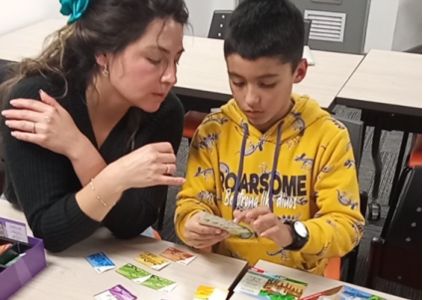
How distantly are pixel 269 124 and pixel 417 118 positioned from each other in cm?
113

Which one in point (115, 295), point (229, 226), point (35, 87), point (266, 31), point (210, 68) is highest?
point (266, 31)

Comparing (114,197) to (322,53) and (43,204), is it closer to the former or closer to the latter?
(43,204)

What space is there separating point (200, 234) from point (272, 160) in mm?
274

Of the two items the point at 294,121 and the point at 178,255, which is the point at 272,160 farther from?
the point at 178,255

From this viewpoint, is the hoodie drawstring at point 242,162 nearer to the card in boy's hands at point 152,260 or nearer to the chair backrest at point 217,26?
the card in boy's hands at point 152,260

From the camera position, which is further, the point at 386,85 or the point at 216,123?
the point at 386,85

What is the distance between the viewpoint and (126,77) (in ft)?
4.07

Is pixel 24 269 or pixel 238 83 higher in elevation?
pixel 238 83

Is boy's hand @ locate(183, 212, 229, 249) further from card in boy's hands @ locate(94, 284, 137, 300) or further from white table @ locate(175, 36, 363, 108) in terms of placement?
white table @ locate(175, 36, 363, 108)

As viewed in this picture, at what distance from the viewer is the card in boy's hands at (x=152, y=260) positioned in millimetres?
1160

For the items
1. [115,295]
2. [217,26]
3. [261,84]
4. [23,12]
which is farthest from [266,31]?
[23,12]

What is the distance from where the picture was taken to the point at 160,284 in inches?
43.3

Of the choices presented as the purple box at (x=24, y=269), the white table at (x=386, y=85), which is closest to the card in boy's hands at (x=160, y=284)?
the purple box at (x=24, y=269)

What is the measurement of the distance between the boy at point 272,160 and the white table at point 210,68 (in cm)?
85
